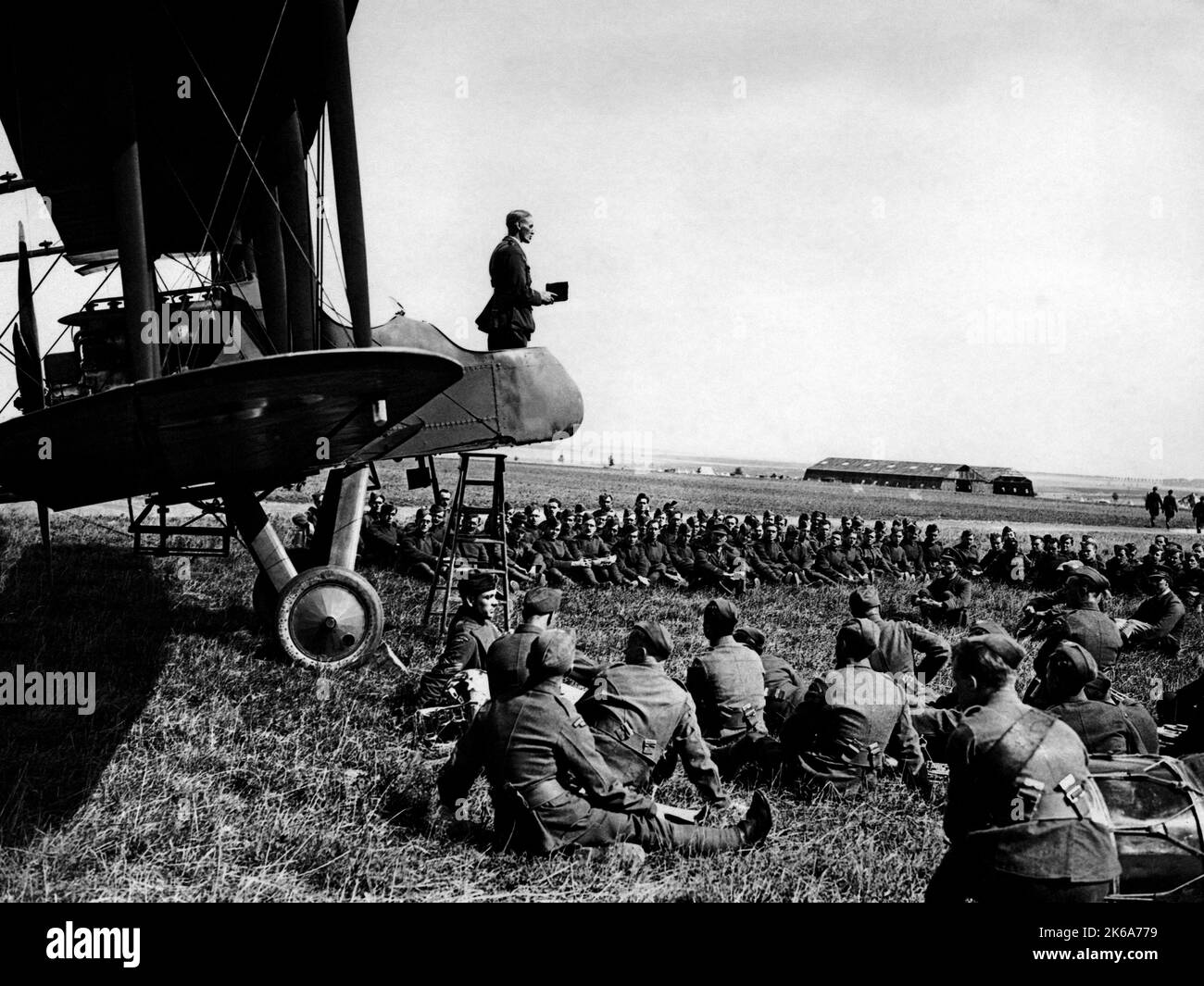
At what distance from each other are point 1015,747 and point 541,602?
334 cm

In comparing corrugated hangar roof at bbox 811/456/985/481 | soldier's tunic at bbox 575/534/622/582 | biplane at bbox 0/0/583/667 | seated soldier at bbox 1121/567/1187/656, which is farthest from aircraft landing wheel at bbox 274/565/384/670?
corrugated hangar roof at bbox 811/456/985/481

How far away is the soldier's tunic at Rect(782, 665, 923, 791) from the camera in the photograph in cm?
583

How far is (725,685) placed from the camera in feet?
21.7

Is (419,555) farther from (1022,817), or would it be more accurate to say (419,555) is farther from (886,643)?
(1022,817)

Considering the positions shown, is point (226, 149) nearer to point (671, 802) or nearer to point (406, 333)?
point (406, 333)

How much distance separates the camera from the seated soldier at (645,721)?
5.20 meters

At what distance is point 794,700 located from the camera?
23.4 ft

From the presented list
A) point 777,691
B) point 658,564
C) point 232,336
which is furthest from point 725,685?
Answer: point 658,564

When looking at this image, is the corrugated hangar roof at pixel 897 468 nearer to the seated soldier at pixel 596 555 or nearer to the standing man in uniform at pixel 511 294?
the seated soldier at pixel 596 555

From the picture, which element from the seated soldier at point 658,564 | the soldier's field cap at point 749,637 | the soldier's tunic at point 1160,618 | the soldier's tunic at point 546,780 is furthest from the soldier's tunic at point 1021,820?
the seated soldier at point 658,564

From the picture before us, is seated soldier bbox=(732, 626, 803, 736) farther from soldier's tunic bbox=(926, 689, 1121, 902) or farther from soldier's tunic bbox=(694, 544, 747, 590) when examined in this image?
soldier's tunic bbox=(694, 544, 747, 590)

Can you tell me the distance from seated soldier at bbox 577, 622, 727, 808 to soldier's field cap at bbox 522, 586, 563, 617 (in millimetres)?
821

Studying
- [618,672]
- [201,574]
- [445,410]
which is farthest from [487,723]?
[201,574]
